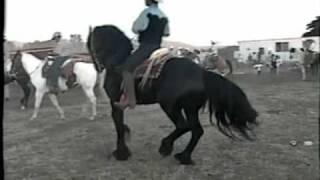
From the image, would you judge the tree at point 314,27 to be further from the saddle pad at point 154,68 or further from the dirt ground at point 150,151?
the saddle pad at point 154,68

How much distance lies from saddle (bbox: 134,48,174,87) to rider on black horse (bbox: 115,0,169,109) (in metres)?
0.06

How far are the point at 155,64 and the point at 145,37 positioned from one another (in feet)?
0.89

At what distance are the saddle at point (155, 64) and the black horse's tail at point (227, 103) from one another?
391 mm

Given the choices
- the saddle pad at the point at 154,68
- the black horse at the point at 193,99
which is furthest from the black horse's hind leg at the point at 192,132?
the saddle pad at the point at 154,68

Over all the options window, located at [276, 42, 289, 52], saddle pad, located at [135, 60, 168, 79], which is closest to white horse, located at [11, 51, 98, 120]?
saddle pad, located at [135, 60, 168, 79]

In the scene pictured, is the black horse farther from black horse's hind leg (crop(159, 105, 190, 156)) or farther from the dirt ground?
the dirt ground

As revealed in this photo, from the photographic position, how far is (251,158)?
5309 millimetres

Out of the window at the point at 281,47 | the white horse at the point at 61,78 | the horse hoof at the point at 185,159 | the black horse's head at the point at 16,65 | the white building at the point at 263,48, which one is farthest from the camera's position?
the white building at the point at 263,48

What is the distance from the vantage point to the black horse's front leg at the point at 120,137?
17.8 feet

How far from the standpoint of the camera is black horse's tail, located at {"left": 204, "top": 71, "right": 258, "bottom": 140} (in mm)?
5016

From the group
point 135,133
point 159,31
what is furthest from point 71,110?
point 159,31

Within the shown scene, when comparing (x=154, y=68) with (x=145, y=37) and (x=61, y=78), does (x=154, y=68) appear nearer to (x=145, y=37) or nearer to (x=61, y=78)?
(x=145, y=37)

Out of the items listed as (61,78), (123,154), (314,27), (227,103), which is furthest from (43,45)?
(314,27)

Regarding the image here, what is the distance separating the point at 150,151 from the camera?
226 inches
